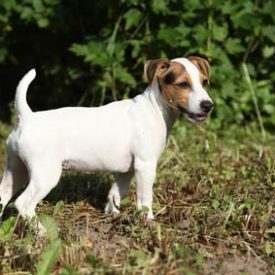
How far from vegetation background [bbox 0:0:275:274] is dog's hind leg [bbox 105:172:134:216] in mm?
114

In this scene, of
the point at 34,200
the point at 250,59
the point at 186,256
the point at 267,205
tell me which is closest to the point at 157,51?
the point at 250,59

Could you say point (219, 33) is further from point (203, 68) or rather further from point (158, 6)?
point (203, 68)

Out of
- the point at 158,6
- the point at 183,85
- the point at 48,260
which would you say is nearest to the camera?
the point at 48,260

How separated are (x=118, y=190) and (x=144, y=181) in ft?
1.39

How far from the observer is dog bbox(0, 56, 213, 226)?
424cm

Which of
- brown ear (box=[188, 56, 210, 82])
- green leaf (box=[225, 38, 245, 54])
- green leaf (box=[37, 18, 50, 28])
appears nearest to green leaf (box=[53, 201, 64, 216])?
brown ear (box=[188, 56, 210, 82])

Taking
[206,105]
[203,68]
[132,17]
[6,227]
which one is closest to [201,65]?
[203,68]

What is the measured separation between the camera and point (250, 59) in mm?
7676

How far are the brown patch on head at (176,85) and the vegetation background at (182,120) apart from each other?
0.72 m

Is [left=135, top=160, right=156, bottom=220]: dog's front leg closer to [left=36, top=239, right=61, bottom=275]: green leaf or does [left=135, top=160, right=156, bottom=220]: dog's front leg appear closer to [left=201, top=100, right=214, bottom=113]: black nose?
[left=201, top=100, right=214, bottom=113]: black nose

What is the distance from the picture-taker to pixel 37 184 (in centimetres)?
423

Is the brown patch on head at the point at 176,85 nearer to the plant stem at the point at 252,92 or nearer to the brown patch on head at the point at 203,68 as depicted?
the brown patch on head at the point at 203,68

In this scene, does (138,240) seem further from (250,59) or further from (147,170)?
(250,59)

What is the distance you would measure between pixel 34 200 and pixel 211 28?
3.39 metres
